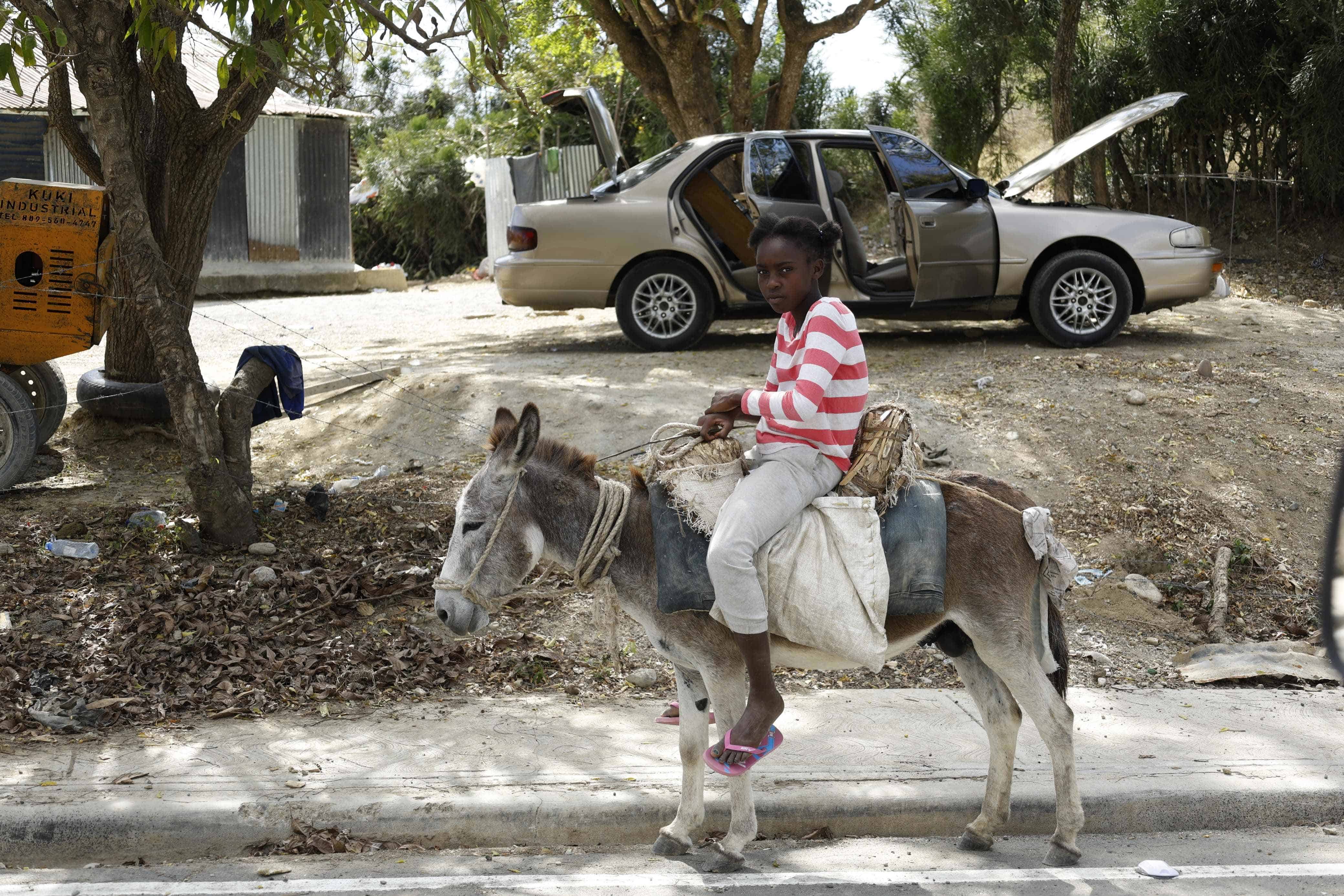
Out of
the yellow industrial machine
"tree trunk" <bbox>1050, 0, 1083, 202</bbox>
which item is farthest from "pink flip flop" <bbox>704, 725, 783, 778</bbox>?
"tree trunk" <bbox>1050, 0, 1083, 202</bbox>

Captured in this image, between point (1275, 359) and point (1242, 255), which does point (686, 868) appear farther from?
point (1242, 255)

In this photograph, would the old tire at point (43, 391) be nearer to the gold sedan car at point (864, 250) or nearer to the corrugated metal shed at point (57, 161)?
the gold sedan car at point (864, 250)

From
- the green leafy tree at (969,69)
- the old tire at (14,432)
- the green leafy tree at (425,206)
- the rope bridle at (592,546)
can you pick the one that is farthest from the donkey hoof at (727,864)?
the green leafy tree at (425,206)

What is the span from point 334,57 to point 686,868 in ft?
16.7

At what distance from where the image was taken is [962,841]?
14.9 feet

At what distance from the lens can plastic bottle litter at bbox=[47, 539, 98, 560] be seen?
6.66 meters

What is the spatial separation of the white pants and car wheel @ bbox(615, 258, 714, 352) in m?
7.30

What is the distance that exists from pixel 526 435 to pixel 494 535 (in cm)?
37

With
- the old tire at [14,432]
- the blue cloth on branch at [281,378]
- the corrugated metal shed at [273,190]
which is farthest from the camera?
the corrugated metal shed at [273,190]

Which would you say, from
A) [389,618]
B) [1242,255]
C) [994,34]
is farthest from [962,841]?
[994,34]

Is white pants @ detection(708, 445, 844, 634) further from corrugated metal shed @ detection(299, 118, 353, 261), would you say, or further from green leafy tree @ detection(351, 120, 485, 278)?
green leafy tree @ detection(351, 120, 485, 278)

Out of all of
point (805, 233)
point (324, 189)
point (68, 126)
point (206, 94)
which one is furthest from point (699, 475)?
point (206, 94)

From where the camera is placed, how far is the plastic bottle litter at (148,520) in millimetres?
6988

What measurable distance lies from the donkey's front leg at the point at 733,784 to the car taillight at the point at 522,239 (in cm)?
785
